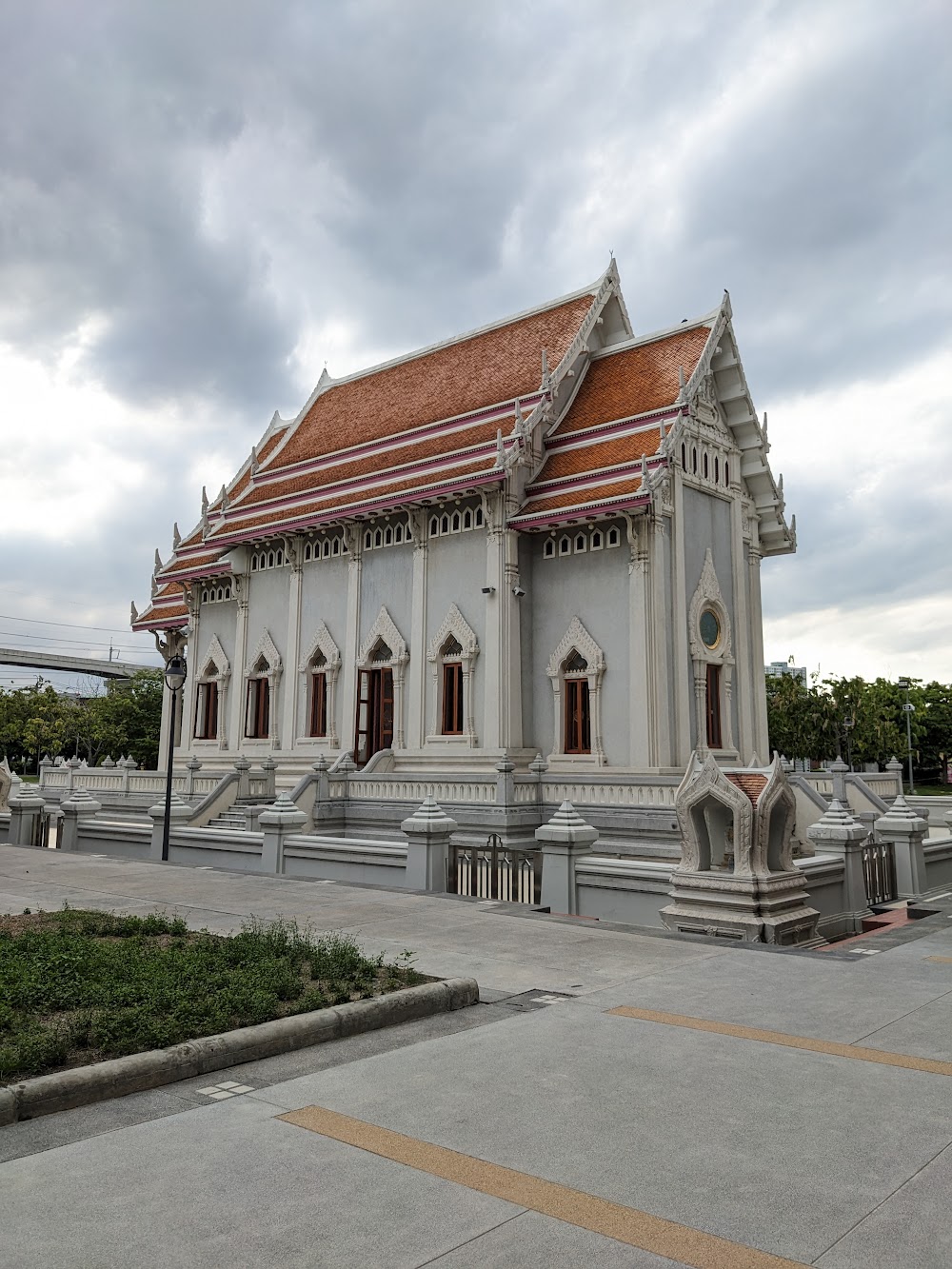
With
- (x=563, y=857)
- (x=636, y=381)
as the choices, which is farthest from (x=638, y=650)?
(x=563, y=857)

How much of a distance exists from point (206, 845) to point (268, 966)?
12.3 meters

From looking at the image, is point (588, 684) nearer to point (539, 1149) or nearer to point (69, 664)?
point (539, 1149)

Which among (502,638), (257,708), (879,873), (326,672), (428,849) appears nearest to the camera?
(428,849)

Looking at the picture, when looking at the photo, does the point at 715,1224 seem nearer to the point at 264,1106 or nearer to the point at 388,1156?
the point at 388,1156

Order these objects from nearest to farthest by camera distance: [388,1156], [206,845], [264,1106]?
[388,1156]
[264,1106]
[206,845]

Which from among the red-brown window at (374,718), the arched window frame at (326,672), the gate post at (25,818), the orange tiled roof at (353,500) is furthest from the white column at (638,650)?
the gate post at (25,818)

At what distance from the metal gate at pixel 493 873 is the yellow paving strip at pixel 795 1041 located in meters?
7.07

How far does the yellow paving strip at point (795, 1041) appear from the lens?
245 inches

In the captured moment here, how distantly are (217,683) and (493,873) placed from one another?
67.3ft

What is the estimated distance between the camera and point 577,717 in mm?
24688

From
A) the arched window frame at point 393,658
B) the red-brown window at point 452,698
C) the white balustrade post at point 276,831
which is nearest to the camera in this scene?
the white balustrade post at point 276,831

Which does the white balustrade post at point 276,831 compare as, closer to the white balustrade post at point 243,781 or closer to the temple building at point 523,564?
the temple building at point 523,564

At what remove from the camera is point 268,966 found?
7828mm

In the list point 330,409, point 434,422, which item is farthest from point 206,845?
point 330,409
